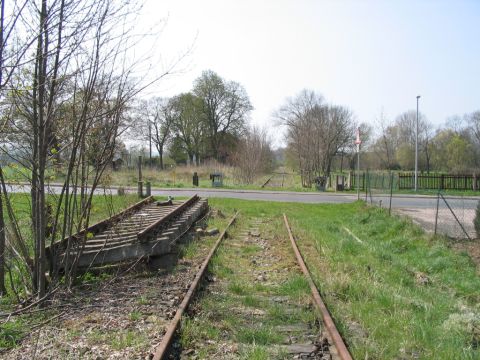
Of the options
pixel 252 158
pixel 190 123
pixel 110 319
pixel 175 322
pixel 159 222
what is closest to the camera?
pixel 175 322

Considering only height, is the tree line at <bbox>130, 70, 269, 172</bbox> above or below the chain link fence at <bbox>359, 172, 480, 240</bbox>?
above

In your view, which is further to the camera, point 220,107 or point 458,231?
point 220,107

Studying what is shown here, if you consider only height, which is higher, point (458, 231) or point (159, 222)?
point (159, 222)

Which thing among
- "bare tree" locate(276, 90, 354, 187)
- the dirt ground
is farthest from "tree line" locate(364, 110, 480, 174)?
the dirt ground

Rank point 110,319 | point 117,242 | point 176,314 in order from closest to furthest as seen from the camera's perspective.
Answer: point 176,314 < point 110,319 < point 117,242

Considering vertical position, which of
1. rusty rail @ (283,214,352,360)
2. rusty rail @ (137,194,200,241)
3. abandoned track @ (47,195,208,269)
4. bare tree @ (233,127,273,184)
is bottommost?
rusty rail @ (283,214,352,360)

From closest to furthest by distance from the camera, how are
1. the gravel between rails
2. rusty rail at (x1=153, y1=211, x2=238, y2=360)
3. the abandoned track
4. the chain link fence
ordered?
rusty rail at (x1=153, y1=211, x2=238, y2=360)
the gravel between rails
the abandoned track
the chain link fence

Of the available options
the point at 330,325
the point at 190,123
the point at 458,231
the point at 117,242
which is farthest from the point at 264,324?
the point at 190,123

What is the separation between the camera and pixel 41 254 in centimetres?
555

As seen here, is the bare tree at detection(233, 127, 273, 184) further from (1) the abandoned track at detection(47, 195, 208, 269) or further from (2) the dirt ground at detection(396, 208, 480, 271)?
(1) the abandoned track at detection(47, 195, 208, 269)

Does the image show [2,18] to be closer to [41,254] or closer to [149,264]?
[41,254]

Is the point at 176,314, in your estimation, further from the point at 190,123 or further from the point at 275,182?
the point at 190,123

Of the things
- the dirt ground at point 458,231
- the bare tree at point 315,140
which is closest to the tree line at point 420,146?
the bare tree at point 315,140

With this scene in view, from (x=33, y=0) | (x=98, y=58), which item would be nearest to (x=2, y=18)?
(x=33, y=0)
